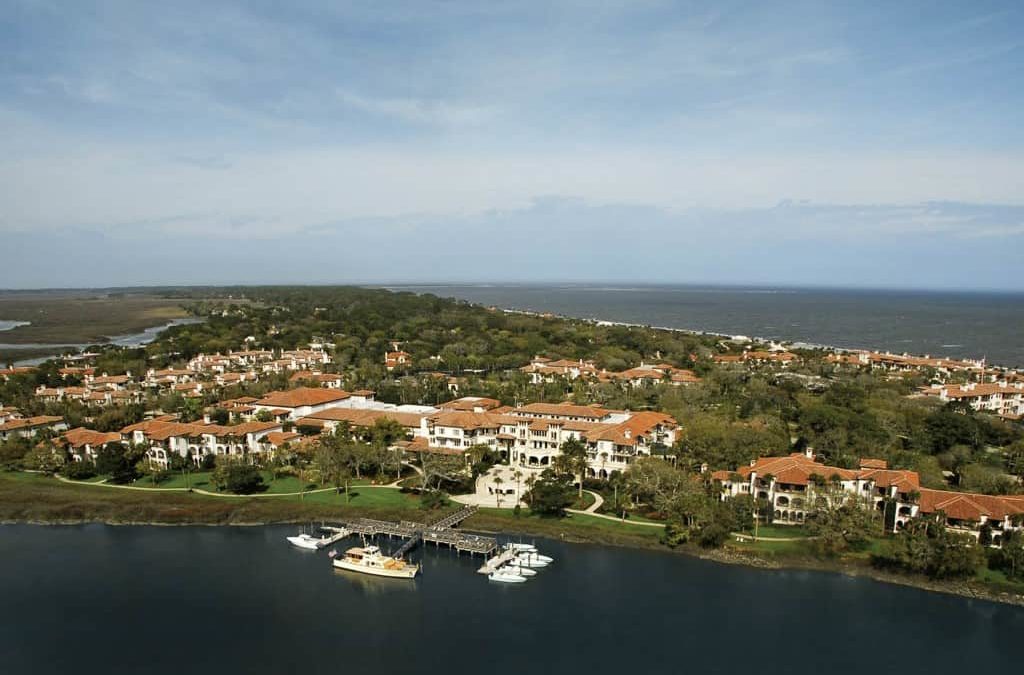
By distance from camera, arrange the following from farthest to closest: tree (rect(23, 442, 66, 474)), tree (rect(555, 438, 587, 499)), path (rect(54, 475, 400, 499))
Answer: tree (rect(23, 442, 66, 474)), path (rect(54, 475, 400, 499)), tree (rect(555, 438, 587, 499))

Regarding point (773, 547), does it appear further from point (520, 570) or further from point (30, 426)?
point (30, 426)

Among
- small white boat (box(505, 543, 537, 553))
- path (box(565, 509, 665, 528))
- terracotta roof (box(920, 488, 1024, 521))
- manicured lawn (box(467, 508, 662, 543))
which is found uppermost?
terracotta roof (box(920, 488, 1024, 521))

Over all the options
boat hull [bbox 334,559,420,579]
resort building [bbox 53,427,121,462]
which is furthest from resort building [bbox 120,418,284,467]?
boat hull [bbox 334,559,420,579]

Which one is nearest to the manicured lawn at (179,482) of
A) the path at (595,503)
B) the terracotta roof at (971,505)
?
the path at (595,503)

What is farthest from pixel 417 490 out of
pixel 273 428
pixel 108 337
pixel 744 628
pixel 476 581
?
pixel 108 337

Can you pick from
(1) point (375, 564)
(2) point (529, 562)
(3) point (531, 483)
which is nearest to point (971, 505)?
(2) point (529, 562)

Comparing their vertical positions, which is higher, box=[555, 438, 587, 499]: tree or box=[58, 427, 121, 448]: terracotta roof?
box=[555, 438, 587, 499]: tree

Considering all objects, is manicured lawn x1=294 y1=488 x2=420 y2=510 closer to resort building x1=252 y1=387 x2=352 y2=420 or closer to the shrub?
resort building x1=252 y1=387 x2=352 y2=420
